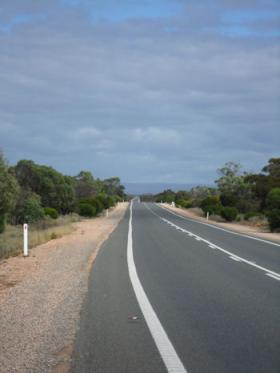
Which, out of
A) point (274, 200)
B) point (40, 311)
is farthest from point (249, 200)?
point (40, 311)

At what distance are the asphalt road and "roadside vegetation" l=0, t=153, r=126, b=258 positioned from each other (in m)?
8.91

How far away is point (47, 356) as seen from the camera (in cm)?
655

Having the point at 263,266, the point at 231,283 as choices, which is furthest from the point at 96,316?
the point at 263,266

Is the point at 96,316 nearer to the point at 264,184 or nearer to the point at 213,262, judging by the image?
the point at 213,262

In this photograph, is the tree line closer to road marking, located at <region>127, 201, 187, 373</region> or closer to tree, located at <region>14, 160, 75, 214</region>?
tree, located at <region>14, 160, 75, 214</region>

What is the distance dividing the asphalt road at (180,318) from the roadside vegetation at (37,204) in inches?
351

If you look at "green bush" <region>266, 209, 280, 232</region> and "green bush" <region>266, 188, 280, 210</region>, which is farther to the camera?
"green bush" <region>266, 188, 280, 210</region>

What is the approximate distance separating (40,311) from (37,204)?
35.9m

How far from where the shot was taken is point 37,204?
44.6 metres

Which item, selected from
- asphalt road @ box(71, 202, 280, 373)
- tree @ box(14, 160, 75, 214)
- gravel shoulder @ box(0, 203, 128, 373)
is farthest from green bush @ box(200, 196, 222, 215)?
asphalt road @ box(71, 202, 280, 373)

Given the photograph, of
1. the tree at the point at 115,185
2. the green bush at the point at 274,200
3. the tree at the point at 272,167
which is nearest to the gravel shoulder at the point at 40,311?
the green bush at the point at 274,200

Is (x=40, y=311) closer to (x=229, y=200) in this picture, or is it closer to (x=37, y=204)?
(x=37, y=204)

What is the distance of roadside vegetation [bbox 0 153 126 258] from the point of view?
30.9 meters

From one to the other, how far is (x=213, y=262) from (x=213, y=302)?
7.02 m
